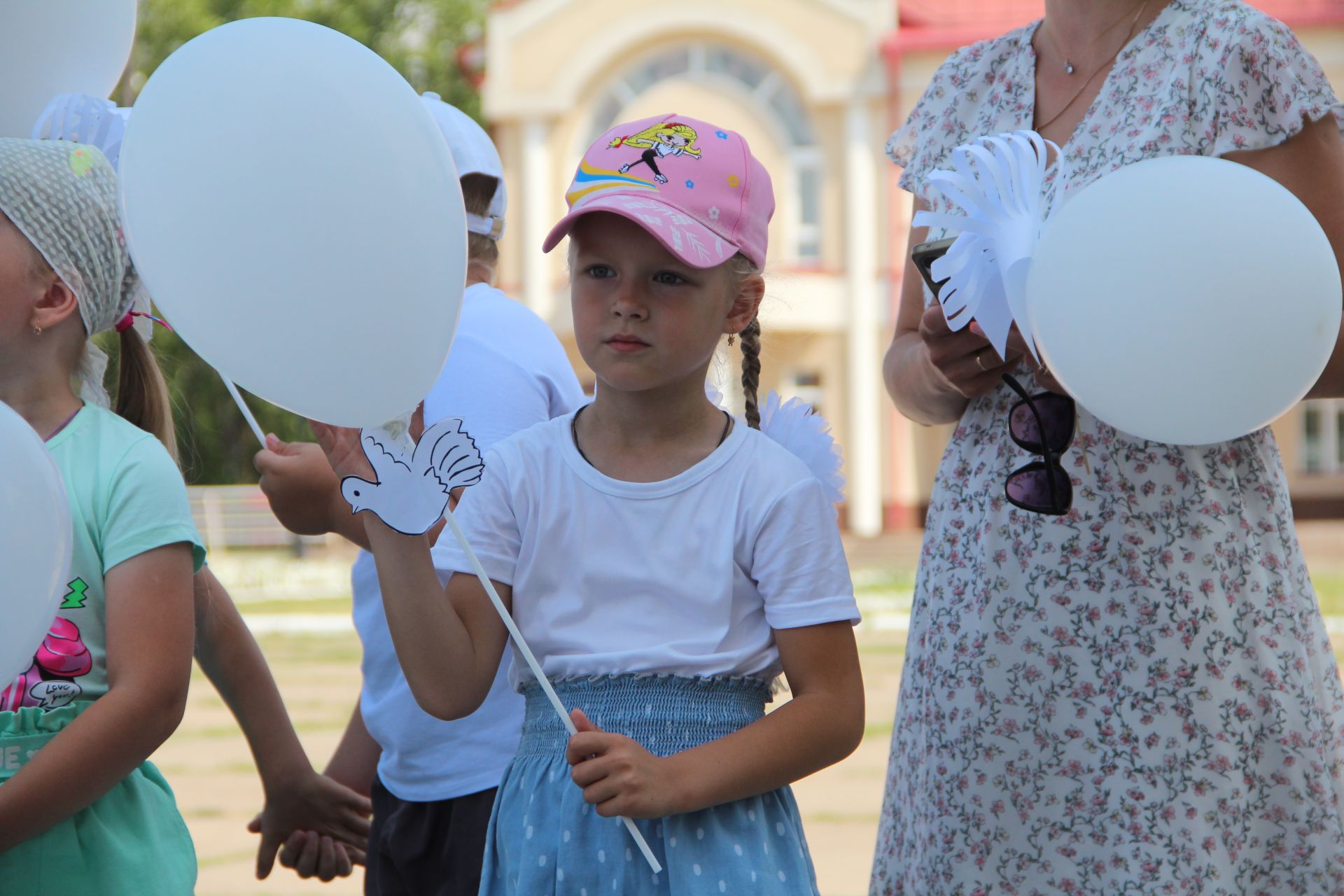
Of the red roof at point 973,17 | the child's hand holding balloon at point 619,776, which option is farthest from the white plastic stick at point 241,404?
the red roof at point 973,17

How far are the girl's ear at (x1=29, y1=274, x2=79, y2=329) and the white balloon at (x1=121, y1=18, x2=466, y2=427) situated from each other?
387 millimetres

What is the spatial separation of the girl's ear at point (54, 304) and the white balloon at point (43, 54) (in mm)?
409

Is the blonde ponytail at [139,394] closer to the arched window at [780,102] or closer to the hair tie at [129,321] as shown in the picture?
the hair tie at [129,321]

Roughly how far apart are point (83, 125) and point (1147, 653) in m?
1.51

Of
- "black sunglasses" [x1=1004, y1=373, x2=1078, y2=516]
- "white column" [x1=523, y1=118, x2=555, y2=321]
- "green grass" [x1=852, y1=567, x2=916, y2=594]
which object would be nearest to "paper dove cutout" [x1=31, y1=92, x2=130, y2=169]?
"black sunglasses" [x1=1004, y1=373, x2=1078, y2=516]

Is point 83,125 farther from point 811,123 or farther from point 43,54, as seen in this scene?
point 811,123

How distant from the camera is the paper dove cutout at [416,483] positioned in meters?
1.47

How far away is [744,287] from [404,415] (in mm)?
449

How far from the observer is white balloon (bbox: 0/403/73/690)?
143cm

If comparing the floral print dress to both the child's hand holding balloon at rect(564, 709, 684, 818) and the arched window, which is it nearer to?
the child's hand holding balloon at rect(564, 709, 684, 818)

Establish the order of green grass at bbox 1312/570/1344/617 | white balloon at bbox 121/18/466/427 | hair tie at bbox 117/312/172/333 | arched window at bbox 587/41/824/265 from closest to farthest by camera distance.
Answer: white balloon at bbox 121/18/466/427 → hair tie at bbox 117/312/172/333 → green grass at bbox 1312/570/1344/617 → arched window at bbox 587/41/824/265

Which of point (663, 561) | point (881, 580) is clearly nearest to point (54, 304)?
point (663, 561)

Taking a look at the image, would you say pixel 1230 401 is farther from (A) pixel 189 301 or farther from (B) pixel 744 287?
(A) pixel 189 301

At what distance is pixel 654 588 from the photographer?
5.25 ft
